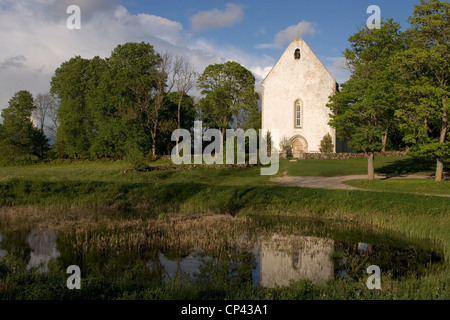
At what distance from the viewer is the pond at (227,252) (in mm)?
10344

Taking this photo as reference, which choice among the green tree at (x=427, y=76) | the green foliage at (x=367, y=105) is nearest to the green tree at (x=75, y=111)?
the green foliage at (x=367, y=105)

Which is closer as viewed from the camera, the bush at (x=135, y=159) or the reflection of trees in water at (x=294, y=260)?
the reflection of trees in water at (x=294, y=260)

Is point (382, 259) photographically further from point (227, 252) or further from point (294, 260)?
point (227, 252)

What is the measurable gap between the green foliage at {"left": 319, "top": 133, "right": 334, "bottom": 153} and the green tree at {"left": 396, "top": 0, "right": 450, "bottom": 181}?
62.1 feet

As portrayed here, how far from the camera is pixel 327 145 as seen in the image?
4500 centimetres

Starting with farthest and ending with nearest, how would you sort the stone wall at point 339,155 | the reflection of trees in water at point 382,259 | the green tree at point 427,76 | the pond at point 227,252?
the stone wall at point 339,155 → the green tree at point 427,76 → the reflection of trees in water at point 382,259 → the pond at point 227,252

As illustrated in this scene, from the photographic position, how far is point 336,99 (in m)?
27.3

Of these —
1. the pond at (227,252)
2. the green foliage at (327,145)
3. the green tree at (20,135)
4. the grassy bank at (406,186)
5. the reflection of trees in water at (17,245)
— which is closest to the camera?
the pond at (227,252)

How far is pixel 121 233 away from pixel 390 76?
2368 cm

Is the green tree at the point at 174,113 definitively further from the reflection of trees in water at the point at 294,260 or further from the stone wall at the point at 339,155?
the reflection of trees in water at the point at 294,260

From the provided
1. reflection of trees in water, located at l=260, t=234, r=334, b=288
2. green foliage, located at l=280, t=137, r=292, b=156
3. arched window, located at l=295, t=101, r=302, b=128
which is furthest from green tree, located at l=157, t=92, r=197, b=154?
reflection of trees in water, located at l=260, t=234, r=334, b=288

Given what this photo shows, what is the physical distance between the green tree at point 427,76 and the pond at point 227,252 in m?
11.7

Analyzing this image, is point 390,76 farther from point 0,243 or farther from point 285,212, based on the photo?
point 0,243
